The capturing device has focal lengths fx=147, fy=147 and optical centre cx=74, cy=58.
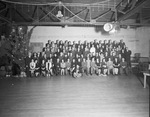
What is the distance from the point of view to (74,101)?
165 inches

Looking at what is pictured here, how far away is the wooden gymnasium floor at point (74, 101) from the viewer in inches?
138

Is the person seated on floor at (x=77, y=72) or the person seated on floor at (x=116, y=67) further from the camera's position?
the person seated on floor at (x=116, y=67)

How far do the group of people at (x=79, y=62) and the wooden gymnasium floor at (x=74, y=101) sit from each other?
2.15 meters

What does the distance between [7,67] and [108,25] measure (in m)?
5.78

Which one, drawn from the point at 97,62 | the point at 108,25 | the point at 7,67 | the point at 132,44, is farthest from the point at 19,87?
the point at 132,44

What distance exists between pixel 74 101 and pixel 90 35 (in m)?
7.22

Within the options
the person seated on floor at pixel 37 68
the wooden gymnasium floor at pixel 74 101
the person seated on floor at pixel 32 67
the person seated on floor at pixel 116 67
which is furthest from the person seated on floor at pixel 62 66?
the person seated on floor at pixel 116 67

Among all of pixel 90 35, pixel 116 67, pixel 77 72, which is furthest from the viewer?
pixel 90 35

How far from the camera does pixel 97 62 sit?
26.6 feet

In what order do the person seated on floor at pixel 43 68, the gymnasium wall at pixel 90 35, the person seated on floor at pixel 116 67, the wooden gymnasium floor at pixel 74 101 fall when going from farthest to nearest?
the gymnasium wall at pixel 90 35 < the person seated on floor at pixel 116 67 < the person seated on floor at pixel 43 68 < the wooden gymnasium floor at pixel 74 101

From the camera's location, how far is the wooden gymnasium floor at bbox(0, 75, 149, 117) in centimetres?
349

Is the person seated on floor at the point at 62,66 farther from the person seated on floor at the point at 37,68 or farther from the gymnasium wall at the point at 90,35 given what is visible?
the gymnasium wall at the point at 90,35

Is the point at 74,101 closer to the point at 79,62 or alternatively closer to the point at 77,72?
the point at 77,72

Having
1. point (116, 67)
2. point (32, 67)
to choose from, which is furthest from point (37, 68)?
point (116, 67)
